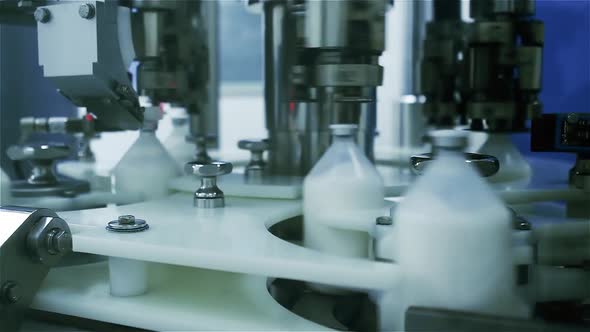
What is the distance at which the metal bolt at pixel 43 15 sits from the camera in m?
0.82

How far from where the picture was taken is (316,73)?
0.89m

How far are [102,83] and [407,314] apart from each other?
1.89ft

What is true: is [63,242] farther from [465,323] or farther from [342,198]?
[465,323]

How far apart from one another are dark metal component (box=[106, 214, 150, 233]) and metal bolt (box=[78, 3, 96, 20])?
307 mm

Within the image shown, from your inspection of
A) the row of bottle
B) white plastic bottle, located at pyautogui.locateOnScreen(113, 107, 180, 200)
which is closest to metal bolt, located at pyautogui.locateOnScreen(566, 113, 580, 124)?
the row of bottle

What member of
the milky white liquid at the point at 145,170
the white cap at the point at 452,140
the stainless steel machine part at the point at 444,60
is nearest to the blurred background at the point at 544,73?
the stainless steel machine part at the point at 444,60

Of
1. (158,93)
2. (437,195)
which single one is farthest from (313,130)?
(437,195)

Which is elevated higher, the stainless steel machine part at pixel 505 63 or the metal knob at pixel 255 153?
the stainless steel machine part at pixel 505 63

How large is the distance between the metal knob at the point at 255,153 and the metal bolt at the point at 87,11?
35 centimetres

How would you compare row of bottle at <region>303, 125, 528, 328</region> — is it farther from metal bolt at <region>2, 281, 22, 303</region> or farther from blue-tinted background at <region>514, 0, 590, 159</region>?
blue-tinted background at <region>514, 0, 590, 159</region>

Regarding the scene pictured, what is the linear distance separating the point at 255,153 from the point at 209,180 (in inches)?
9.9

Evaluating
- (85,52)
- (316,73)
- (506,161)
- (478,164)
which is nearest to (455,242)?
(478,164)

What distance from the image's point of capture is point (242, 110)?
295cm

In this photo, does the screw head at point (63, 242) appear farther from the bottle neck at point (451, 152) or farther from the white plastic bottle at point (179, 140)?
the white plastic bottle at point (179, 140)
